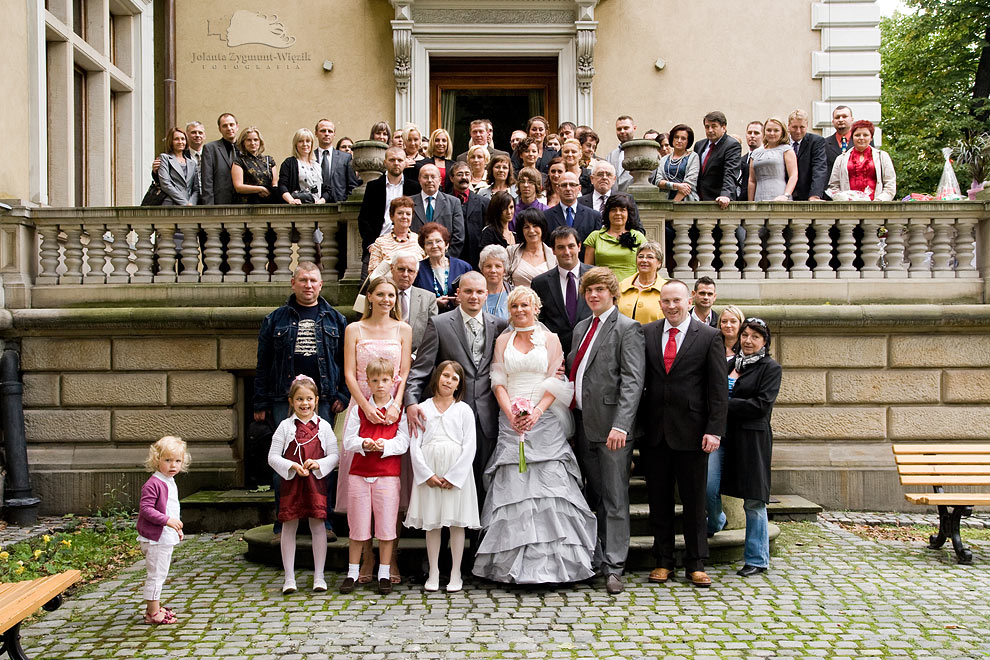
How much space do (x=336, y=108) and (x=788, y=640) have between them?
11.0 m

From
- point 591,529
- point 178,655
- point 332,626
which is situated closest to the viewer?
point 178,655

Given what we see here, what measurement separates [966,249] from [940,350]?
42.7 inches

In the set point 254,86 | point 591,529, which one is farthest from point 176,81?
point 591,529

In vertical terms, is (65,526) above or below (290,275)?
below

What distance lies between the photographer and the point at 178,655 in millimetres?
5348

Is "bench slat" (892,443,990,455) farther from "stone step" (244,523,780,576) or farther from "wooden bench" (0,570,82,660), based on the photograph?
"wooden bench" (0,570,82,660)

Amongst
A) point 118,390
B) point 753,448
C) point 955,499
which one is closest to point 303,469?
point 753,448

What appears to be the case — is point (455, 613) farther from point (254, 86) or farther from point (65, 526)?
point (254, 86)

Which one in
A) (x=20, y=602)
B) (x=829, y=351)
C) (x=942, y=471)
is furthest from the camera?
(x=829, y=351)

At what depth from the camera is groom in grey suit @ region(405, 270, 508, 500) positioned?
7.05m

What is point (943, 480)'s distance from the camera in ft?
26.6

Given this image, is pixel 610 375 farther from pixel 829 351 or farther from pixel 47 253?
pixel 47 253

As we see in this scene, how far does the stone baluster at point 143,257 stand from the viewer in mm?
9977

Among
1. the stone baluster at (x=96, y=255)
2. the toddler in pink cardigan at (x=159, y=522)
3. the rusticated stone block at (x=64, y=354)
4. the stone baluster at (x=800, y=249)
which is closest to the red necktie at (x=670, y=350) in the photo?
the toddler in pink cardigan at (x=159, y=522)
